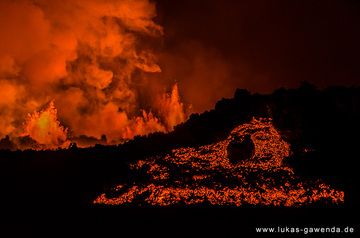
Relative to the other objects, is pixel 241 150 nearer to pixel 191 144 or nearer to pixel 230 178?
pixel 230 178

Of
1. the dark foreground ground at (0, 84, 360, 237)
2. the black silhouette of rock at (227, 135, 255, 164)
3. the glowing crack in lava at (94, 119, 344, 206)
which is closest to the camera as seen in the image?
the dark foreground ground at (0, 84, 360, 237)

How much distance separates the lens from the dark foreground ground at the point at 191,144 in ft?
72.7

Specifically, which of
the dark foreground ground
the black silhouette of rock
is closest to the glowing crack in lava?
the black silhouette of rock

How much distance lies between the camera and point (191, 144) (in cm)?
2541

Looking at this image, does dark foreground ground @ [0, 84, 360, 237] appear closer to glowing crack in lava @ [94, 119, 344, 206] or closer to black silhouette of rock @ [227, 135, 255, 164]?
glowing crack in lava @ [94, 119, 344, 206]

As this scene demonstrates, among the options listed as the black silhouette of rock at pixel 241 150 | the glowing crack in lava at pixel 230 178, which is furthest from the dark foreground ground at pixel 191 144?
the black silhouette of rock at pixel 241 150

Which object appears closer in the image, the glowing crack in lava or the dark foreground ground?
the dark foreground ground

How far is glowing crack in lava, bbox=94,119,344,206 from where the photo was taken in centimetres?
2322

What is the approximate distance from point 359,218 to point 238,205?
19.0 feet

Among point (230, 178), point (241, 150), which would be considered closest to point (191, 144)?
point (241, 150)

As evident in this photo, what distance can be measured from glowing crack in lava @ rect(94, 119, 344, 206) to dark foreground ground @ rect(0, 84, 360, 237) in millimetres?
523

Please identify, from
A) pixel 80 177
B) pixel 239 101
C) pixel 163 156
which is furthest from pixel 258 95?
pixel 80 177

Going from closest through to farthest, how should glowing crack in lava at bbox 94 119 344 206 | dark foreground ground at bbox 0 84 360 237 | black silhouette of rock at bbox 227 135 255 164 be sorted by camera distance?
1. dark foreground ground at bbox 0 84 360 237
2. glowing crack in lava at bbox 94 119 344 206
3. black silhouette of rock at bbox 227 135 255 164

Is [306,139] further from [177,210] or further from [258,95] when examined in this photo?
[177,210]
